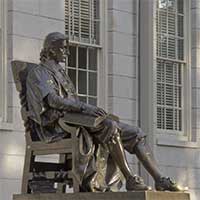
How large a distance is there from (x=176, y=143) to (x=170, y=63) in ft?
4.42

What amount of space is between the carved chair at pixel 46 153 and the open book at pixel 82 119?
0.26 feet

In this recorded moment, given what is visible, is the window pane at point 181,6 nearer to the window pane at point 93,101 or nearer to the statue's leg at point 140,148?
the window pane at point 93,101

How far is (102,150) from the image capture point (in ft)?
36.9

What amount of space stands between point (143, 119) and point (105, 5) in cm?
186

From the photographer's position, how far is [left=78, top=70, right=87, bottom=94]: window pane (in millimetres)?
16469

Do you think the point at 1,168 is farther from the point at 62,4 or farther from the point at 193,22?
the point at 193,22

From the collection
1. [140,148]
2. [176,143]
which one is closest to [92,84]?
[176,143]

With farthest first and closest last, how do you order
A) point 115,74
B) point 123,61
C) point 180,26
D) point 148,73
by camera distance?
point 180,26, point 148,73, point 123,61, point 115,74

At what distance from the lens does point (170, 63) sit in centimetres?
1811

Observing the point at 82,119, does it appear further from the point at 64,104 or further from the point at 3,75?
the point at 3,75

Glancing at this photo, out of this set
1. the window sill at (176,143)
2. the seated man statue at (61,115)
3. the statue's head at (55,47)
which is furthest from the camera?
the window sill at (176,143)

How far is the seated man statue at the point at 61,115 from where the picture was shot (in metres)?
11.1

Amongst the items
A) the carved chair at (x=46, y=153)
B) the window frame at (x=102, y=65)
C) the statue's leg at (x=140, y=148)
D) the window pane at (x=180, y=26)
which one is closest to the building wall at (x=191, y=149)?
the window pane at (x=180, y=26)

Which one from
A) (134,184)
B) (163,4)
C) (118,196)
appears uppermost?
(163,4)
